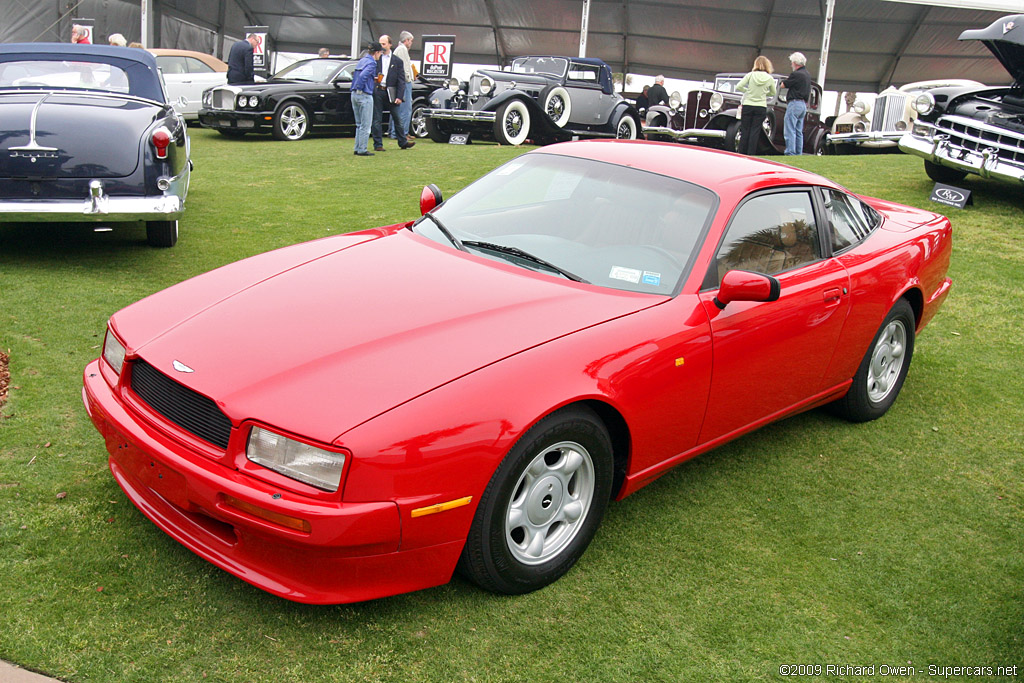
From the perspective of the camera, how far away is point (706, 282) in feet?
10.8

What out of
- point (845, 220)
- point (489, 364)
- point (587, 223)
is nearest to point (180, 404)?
point (489, 364)

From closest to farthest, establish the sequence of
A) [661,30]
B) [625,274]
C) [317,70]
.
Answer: [625,274] < [317,70] < [661,30]

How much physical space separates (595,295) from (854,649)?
1.45 m

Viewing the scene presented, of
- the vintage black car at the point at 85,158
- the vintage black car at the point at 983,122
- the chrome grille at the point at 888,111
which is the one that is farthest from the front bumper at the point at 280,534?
the chrome grille at the point at 888,111

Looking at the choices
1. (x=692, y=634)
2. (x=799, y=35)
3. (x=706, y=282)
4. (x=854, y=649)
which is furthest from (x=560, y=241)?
(x=799, y=35)

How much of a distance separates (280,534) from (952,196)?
905cm

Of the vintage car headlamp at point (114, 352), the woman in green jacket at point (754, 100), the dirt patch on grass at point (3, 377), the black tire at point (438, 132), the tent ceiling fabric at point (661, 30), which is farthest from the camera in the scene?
the tent ceiling fabric at point (661, 30)

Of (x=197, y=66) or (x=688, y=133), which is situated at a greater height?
(x=197, y=66)

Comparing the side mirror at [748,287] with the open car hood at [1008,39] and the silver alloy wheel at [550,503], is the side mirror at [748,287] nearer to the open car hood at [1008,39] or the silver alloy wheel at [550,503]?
the silver alloy wheel at [550,503]

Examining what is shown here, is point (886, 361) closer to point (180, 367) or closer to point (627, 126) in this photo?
point (180, 367)

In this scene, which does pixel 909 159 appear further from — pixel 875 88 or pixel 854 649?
pixel 875 88

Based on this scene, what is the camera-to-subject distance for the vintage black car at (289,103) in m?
13.5

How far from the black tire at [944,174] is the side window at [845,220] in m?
6.64

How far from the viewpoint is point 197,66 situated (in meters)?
16.2
